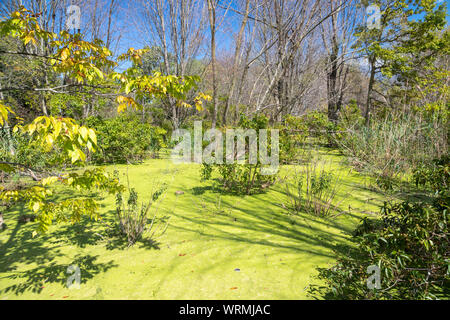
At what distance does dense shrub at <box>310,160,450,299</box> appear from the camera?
1789 mm

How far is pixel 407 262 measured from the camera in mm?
1990

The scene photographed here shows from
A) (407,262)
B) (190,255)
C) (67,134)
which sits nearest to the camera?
(67,134)

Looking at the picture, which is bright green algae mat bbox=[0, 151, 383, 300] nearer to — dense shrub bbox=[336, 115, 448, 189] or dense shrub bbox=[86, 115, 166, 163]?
dense shrub bbox=[336, 115, 448, 189]

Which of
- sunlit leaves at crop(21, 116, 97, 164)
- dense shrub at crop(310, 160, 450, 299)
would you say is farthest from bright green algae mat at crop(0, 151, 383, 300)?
sunlit leaves at crop(21, 116, 97, 164)

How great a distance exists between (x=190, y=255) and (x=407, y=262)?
1.92 meters

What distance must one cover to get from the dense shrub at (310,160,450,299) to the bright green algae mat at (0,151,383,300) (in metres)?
0.35

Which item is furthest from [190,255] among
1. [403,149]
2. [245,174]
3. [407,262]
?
[403,149]

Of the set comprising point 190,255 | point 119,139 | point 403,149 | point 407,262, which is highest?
point 119,139

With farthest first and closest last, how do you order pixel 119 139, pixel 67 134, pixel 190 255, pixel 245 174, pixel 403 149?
pixel 119 139 < pixel 403 149 < pixel 245 174 < pixel 190 255 < pixel 67 134

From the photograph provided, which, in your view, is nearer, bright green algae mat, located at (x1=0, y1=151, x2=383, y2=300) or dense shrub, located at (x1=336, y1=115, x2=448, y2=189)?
bright green algae mat, located at (x1=0, y1=151, x2=383, y2=300)

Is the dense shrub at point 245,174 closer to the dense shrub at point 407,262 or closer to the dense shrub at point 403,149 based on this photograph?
the dense shrub at point 403,149

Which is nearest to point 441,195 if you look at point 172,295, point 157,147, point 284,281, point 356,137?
point 284,281

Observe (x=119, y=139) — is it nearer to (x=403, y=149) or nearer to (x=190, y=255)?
(x=190, y=255)

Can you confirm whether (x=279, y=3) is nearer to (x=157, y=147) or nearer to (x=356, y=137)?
(x=356, y=137)
